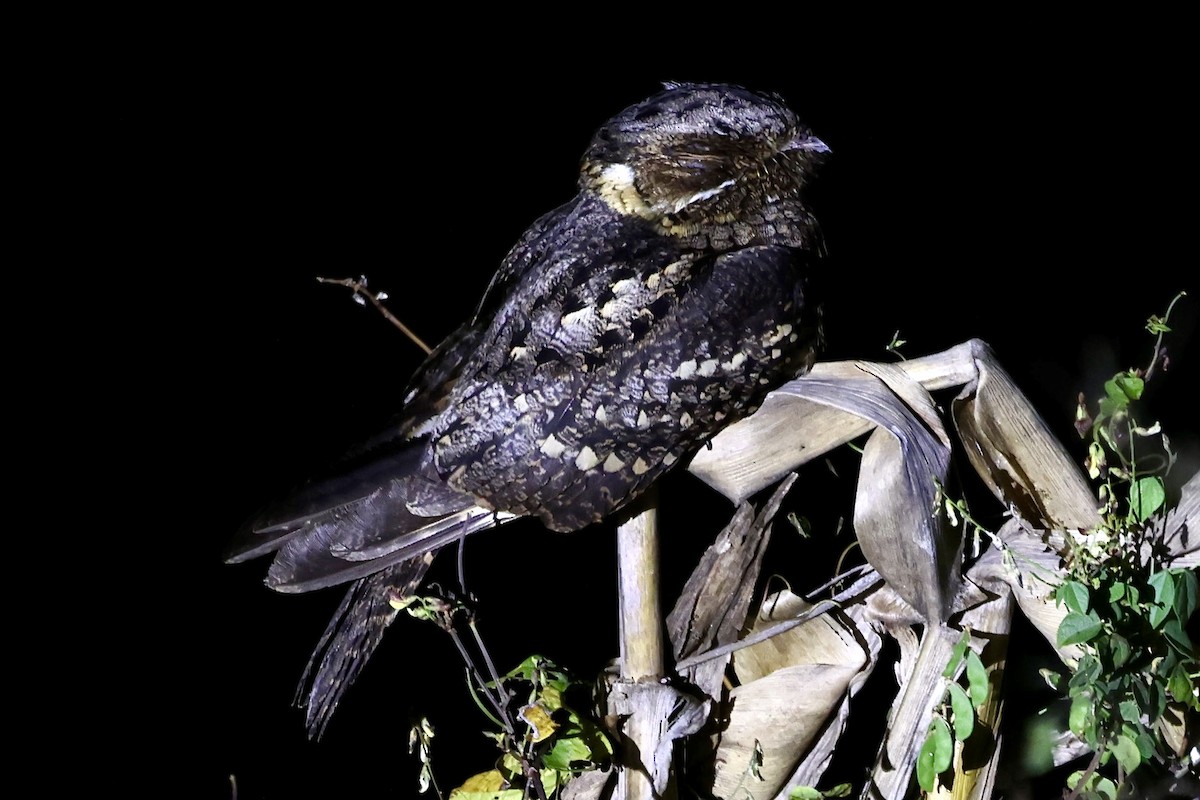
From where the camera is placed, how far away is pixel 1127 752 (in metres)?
0.93

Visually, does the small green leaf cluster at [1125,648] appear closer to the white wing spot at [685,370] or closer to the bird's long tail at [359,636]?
the white wing spot at [685,370]

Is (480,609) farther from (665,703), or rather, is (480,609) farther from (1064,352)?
(1064,352)

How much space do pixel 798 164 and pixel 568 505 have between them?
0.39 m

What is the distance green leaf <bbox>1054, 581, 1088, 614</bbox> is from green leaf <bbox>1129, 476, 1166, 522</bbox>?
11 cm

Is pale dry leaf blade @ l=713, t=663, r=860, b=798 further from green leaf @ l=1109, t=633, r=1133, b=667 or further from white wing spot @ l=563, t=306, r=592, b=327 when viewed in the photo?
white wing spot @ l=563, t=306, r=592, b=327

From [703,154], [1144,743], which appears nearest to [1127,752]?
[1144,743]

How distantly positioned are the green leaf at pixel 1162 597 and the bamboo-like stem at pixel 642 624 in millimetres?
424

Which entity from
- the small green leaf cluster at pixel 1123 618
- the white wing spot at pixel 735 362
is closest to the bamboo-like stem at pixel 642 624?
the white wing spot at pixel 735 362

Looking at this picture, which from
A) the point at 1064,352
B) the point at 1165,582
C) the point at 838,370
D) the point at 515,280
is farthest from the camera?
the point at 1064,352

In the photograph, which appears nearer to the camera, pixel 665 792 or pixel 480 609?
pixel 665 792

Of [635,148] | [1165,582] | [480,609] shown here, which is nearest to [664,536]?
[480,609]

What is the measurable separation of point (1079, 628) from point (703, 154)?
0.52 metres

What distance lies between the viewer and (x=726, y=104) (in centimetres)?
101

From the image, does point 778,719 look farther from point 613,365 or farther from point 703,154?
point 703,154
